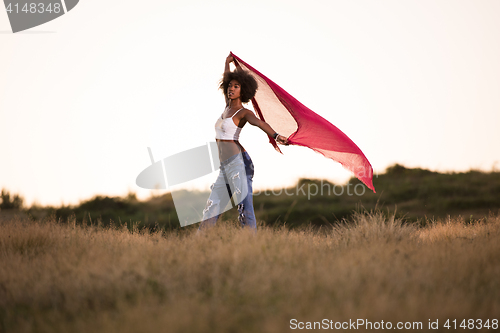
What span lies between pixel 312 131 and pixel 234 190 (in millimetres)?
2113

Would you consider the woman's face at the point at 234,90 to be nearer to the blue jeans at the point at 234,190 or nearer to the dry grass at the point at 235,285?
the blue jeans at the point at 234,190

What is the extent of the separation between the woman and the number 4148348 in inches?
113

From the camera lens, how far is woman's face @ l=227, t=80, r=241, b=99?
5431 mm

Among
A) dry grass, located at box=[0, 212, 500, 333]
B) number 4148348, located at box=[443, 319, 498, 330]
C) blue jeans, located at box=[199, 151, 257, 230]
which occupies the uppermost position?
blue jeans, located at box=[199, 151, 257, 230]

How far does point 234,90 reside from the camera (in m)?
5.45

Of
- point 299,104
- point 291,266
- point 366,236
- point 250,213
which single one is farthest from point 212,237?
point 299,104

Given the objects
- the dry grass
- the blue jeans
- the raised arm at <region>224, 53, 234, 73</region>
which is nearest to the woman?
the blue jeans

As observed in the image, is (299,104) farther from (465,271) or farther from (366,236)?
(465,271)

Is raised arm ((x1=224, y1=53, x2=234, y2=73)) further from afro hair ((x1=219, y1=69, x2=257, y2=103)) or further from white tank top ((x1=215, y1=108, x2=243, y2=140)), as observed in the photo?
white tank top ((x1=215, y1=108, x2=243, y2=140))

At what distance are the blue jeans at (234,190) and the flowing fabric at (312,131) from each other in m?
1.55

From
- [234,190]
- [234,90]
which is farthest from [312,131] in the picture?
[234,190]

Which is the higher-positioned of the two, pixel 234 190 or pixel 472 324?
pixel 234 190

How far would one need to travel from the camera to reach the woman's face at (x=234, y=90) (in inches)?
214

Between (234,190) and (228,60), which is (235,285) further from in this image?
(228,60)
